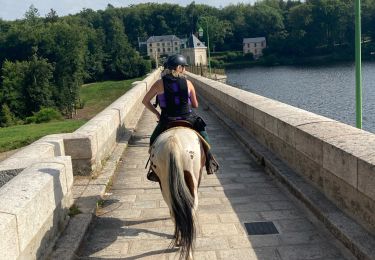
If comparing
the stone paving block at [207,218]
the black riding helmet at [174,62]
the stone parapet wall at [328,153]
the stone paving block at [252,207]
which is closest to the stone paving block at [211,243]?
the stone paving block at [207,218]

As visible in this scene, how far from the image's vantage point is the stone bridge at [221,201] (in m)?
4.17

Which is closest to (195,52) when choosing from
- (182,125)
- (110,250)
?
(182,125)

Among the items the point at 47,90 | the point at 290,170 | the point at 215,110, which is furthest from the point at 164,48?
the point at 290,170

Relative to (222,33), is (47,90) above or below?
below

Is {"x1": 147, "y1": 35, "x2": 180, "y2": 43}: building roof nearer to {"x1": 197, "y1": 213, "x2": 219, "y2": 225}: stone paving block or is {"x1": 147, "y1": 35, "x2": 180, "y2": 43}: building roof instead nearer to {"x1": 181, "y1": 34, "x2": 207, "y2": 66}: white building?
{"x1": 181, "y1": 34, "x2": 207, "y2": 66}: white building

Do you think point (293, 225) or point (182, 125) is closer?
point (182, 125)

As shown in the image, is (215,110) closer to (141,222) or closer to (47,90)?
(141,222)

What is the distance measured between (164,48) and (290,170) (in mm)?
141803

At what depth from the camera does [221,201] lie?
6.20 m

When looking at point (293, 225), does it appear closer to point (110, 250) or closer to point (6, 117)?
point (110, 250)

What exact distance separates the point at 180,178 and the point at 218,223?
1422mm

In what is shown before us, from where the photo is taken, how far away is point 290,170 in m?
6.63

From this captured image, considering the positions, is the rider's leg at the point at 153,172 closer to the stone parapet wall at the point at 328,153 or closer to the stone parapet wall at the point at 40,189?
the stone parapet wall at the point at 40,189

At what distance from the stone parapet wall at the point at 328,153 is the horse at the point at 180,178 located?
150 centimetres
